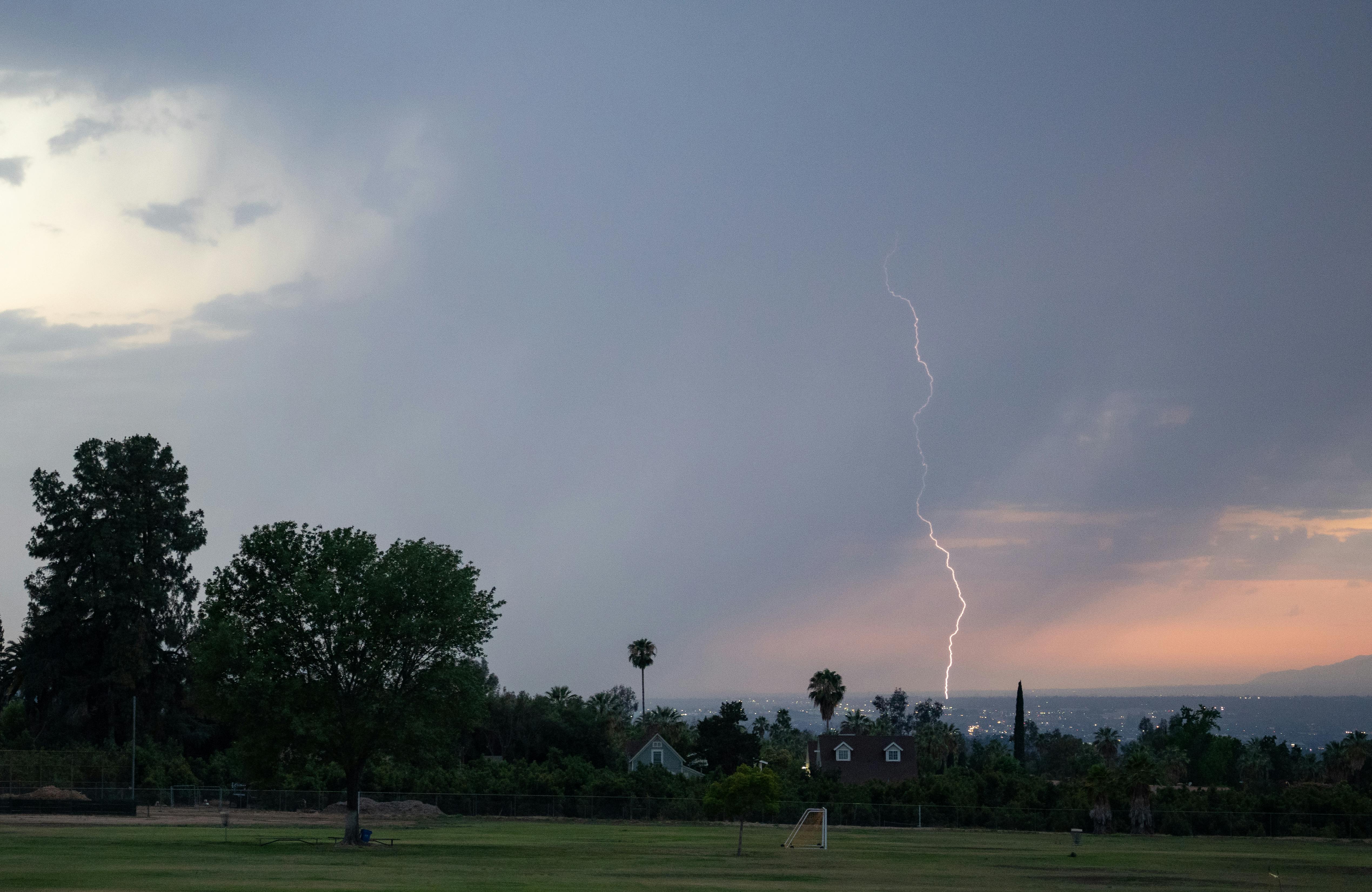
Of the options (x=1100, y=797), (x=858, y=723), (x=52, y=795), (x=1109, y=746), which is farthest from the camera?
(x=858, y=723)

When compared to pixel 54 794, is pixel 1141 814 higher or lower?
lower

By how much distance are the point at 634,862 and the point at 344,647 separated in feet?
51.6

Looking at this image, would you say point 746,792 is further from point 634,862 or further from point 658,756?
point 658,756

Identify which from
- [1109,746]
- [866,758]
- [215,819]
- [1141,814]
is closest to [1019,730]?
[1109,746]

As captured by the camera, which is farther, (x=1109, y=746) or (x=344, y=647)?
(x=1109, y=746)

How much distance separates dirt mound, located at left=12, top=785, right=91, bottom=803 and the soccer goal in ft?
146

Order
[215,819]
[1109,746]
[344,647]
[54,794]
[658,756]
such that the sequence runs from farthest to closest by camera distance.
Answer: [1109,746]
[658,756]
[54,794]
[215,819]
[344,647]

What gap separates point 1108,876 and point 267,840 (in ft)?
114

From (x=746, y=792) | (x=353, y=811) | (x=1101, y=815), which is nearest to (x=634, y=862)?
(x=746, y=792)

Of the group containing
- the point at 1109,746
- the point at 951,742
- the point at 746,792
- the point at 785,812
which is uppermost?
the point at 746,792

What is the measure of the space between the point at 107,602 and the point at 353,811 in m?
57.5

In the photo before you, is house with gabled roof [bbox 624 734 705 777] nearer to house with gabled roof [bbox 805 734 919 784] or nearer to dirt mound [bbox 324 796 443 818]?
house with gabled roof [bbox 805 734 919 784]

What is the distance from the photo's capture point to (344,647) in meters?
51.4

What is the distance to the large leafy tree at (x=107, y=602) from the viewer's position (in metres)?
99.8
